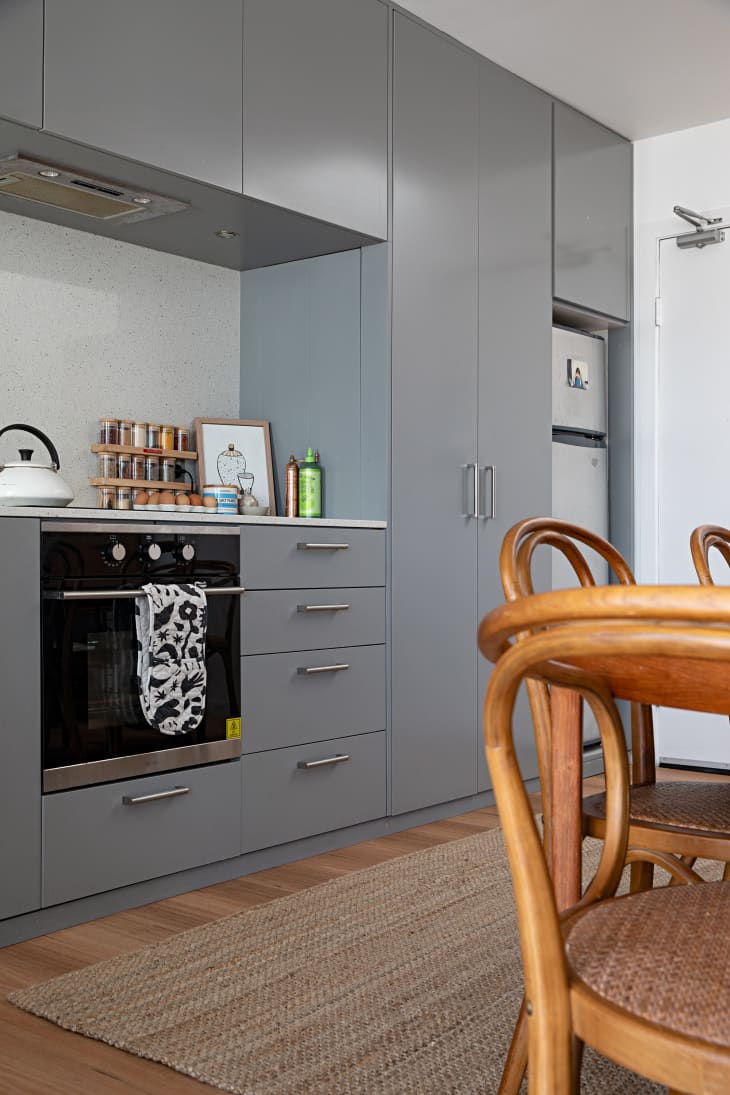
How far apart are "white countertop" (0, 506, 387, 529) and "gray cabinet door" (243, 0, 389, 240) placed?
885mm

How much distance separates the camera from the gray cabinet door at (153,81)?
2570 millimetres

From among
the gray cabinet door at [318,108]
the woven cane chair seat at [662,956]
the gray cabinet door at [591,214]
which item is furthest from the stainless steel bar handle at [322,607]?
the woven cane chair seat at [662,956]

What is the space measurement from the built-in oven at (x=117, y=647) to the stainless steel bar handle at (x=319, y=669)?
0.24 metres

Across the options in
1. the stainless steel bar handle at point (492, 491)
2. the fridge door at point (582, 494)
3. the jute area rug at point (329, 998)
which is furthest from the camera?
the fridge door at point (582, 494)

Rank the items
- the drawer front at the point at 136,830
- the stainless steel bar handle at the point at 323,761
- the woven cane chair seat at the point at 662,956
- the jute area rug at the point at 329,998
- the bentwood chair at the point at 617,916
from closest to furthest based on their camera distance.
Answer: the bentwood chair at the point at 617,916 → the woven cane chair seat at the point at 662,956 → the jute area rug at the point at 329,998 → the drawer front at the point at 136,830 → the stainless steel bar handle at the point at 323,761

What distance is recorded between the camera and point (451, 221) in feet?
12.2

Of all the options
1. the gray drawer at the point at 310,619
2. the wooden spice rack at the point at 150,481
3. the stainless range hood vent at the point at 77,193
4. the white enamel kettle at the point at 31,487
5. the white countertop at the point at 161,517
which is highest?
the stainless range hood vent at the point at 77,193

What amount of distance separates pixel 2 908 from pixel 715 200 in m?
3.82

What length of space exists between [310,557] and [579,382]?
1.86 metres

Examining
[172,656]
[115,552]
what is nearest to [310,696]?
[172,656]

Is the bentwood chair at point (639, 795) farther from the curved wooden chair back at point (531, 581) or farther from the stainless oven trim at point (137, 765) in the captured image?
the stainless oven trim at point (137, 765)

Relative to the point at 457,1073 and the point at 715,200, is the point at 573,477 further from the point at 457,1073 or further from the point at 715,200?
the point at 457,1073

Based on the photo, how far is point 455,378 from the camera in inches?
147

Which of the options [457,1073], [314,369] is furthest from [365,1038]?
[314,369]
